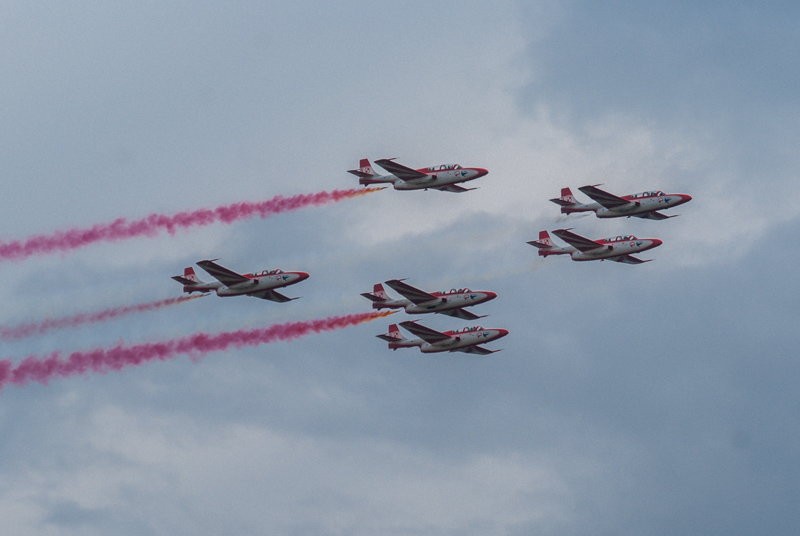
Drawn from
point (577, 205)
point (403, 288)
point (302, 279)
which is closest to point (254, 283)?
point (302, 279)

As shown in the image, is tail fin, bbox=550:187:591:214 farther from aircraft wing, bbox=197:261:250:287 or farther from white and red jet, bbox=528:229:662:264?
aircraft wing, bbox=197:261:250:287

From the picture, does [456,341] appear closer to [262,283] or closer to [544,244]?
[544,244]

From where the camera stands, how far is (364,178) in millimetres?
112125

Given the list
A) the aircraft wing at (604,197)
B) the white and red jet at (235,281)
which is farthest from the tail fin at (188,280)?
the aircraft wing at (604,197)

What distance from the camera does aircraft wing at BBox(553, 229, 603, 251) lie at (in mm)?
114375

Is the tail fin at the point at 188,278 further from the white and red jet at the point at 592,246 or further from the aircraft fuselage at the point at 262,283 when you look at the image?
the white and red jet at the point at 592,246

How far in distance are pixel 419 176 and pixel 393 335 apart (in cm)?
1474

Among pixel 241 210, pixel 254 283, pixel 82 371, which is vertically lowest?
pixel 82 371

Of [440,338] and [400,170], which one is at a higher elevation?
[400,170]

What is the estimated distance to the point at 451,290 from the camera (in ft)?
372

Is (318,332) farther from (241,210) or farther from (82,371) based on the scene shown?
(82,371)

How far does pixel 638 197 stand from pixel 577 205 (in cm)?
526

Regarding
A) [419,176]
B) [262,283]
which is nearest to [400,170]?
[419,176]

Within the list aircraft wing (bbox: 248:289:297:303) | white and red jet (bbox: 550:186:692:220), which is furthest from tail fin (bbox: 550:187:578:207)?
aircraft wing (bbox: 248:289:297:303)
